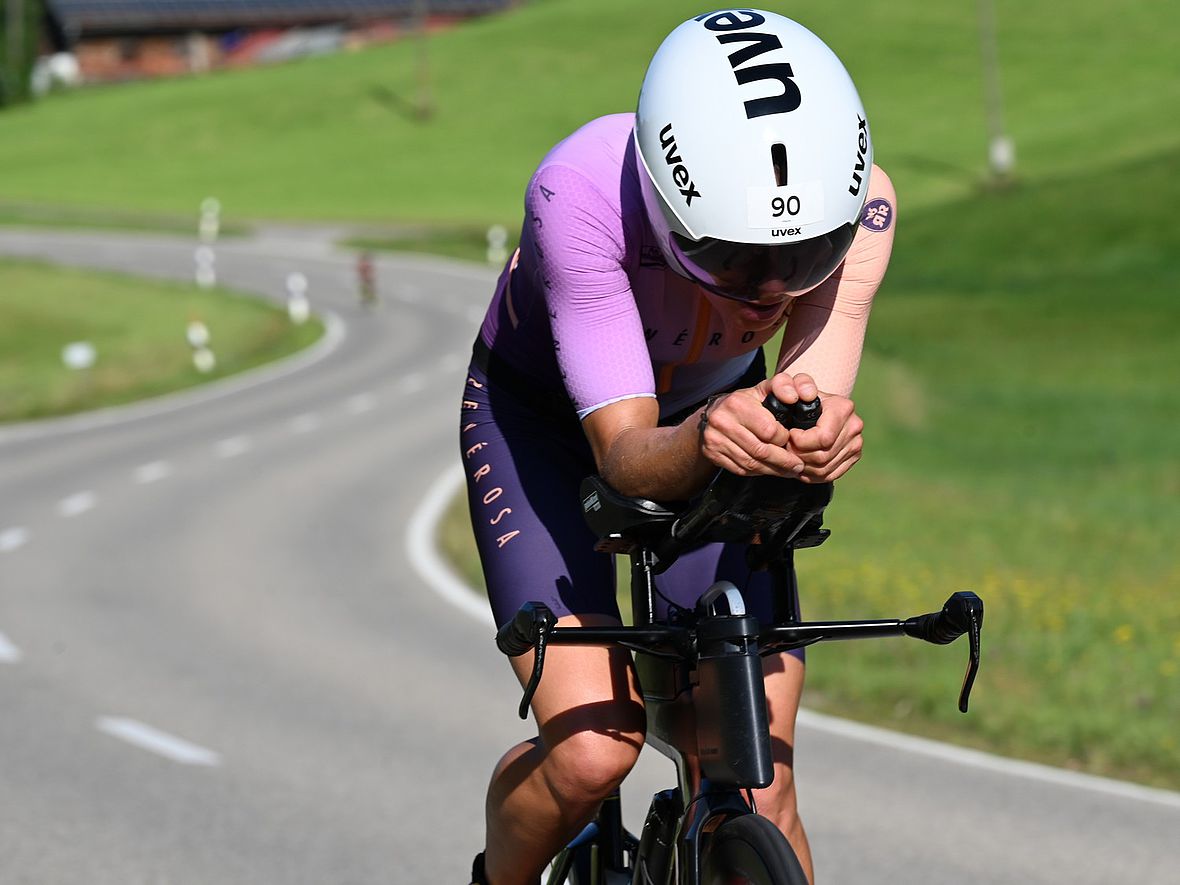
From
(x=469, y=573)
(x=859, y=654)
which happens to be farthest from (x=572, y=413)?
(x=469, y=573)

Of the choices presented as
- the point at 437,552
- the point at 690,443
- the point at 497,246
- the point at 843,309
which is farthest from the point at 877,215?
the point at 497,246

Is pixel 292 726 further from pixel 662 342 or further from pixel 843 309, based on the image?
pixel 843 309

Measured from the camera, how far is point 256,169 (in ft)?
227

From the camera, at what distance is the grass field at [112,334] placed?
24984mm

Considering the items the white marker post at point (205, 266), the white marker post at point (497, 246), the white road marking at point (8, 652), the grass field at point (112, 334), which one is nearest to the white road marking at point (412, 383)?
the grass field at point (112, 334)

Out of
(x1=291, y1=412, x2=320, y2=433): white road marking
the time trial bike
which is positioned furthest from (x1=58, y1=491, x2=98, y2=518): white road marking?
the time trial bike

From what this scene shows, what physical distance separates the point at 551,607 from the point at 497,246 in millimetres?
43321

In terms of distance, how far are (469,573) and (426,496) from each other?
3690 mm

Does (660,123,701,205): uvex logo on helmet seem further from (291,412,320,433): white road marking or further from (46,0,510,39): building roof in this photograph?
(46,0,510,39): building roof

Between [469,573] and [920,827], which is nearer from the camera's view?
[920,827]

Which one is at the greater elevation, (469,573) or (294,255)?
(469,573)

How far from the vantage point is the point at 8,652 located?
964cm

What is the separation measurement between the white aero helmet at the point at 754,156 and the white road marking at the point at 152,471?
1450cm

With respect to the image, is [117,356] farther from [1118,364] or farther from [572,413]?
[572,413]
